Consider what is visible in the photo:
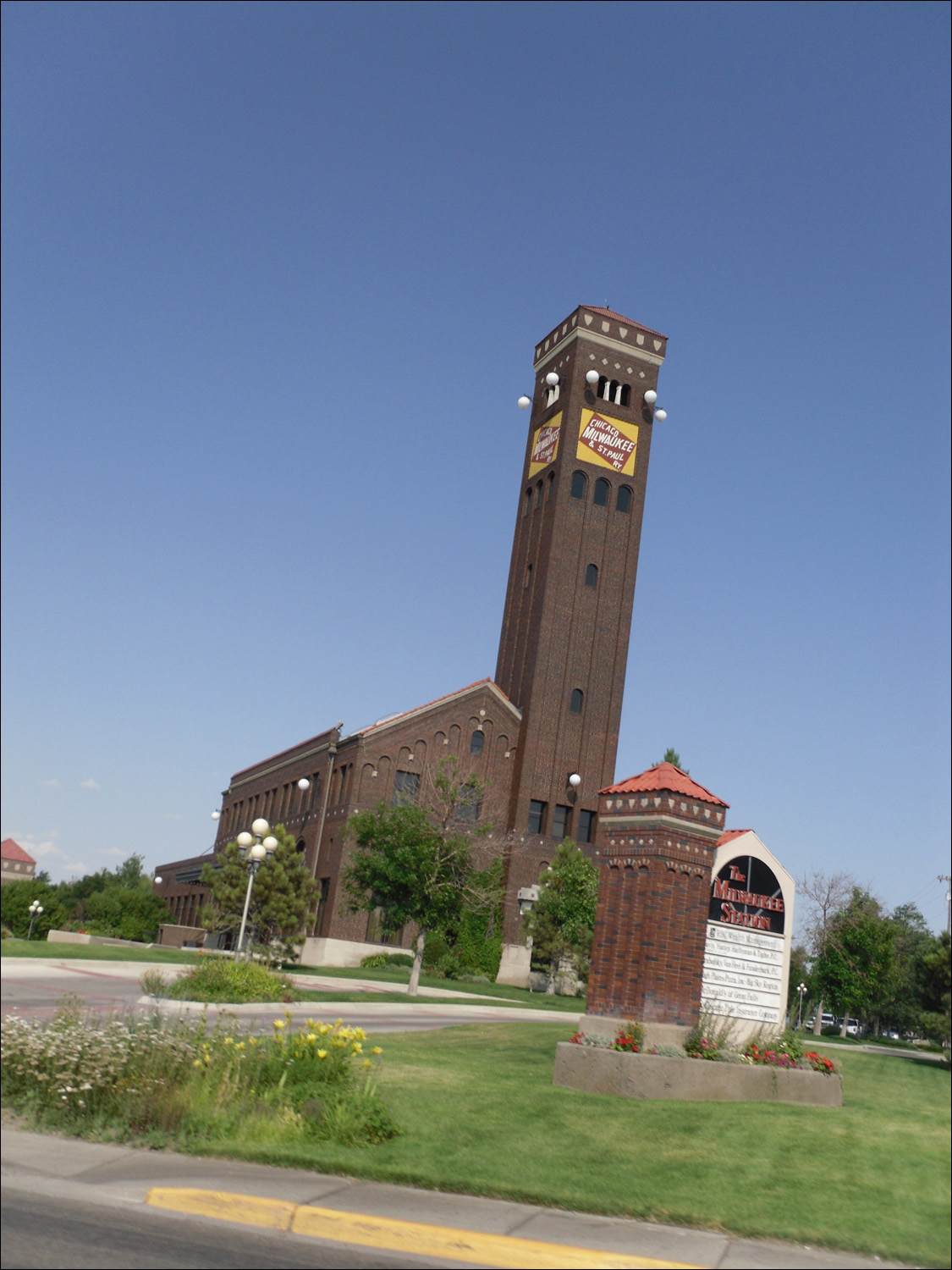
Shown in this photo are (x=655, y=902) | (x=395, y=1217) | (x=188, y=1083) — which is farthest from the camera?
(x=655, y=902)

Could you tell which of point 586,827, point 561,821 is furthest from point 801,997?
point 561,821

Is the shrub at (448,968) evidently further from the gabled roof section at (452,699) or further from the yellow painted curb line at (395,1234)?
the yellow painted curb line at (395,1234)

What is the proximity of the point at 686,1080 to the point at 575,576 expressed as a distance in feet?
145

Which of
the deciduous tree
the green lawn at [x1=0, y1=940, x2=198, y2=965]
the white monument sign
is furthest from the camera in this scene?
the deciduous tree

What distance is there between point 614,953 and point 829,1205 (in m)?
6.77

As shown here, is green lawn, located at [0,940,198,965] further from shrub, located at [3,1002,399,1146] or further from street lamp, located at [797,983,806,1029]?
street lamp, located at [797,983,806,1029]

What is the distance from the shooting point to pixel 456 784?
42875 millimetres

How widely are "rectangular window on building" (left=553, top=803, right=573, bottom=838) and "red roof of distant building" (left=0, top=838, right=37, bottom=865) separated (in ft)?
296

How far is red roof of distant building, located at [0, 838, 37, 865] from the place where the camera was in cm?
12430

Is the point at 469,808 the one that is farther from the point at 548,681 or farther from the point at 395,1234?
the point at 395,1234

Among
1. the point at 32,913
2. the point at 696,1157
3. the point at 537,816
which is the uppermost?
the point at 537,816

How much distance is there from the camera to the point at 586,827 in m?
55.0

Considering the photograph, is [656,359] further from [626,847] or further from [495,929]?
[626,847]

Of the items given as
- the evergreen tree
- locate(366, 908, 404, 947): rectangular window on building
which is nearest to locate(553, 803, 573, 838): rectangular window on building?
locate(366, 908, 404, 947): rectangular window on building
